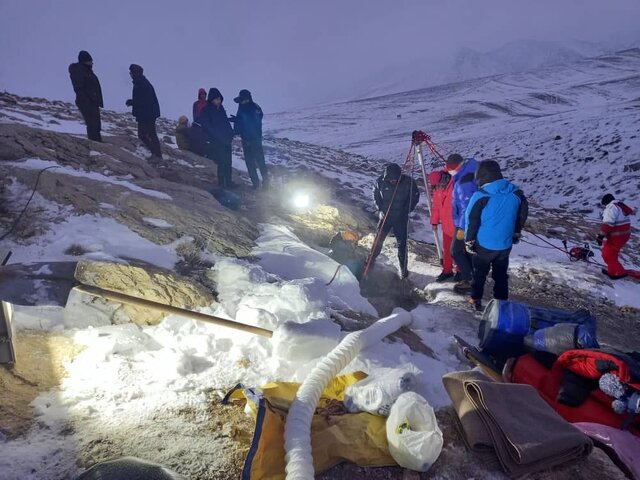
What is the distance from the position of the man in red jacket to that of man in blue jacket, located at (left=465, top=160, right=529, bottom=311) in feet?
4.40

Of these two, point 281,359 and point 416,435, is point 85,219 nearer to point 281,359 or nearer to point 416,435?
point 281,359

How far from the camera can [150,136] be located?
8.41 metres

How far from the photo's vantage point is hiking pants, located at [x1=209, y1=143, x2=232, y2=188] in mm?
7826

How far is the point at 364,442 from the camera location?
2.32 m

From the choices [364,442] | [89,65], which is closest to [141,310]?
[364,442]

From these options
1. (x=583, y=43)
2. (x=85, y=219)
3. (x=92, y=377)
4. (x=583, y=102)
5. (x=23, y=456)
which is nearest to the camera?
(x=23, y=456)

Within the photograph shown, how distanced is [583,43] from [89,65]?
584ft

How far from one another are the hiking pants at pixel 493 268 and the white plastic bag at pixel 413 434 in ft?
10.7

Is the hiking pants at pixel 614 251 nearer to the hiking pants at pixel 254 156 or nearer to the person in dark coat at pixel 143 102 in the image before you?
the hiking pants at pixel 254 156

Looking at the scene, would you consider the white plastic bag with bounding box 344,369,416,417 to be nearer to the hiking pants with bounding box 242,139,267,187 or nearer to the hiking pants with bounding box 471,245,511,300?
the hiking pants with bounding box 471,245,511,300

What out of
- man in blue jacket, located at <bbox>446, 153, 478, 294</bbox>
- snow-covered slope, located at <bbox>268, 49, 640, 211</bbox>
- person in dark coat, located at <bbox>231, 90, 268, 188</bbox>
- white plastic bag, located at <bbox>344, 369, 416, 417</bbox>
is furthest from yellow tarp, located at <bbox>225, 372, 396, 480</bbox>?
snow-covered slope, located at <bbox>268, 49, 640, 211</bbox>

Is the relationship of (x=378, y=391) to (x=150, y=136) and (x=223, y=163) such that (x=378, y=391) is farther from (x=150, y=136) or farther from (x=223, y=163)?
(x=150, y=136)

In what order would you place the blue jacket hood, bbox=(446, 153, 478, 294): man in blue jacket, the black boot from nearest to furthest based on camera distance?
the blue jacket hood, bbox=(446, 153, 478, 294): man in blue jacket, the black boot

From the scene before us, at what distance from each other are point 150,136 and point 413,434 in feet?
27.2
